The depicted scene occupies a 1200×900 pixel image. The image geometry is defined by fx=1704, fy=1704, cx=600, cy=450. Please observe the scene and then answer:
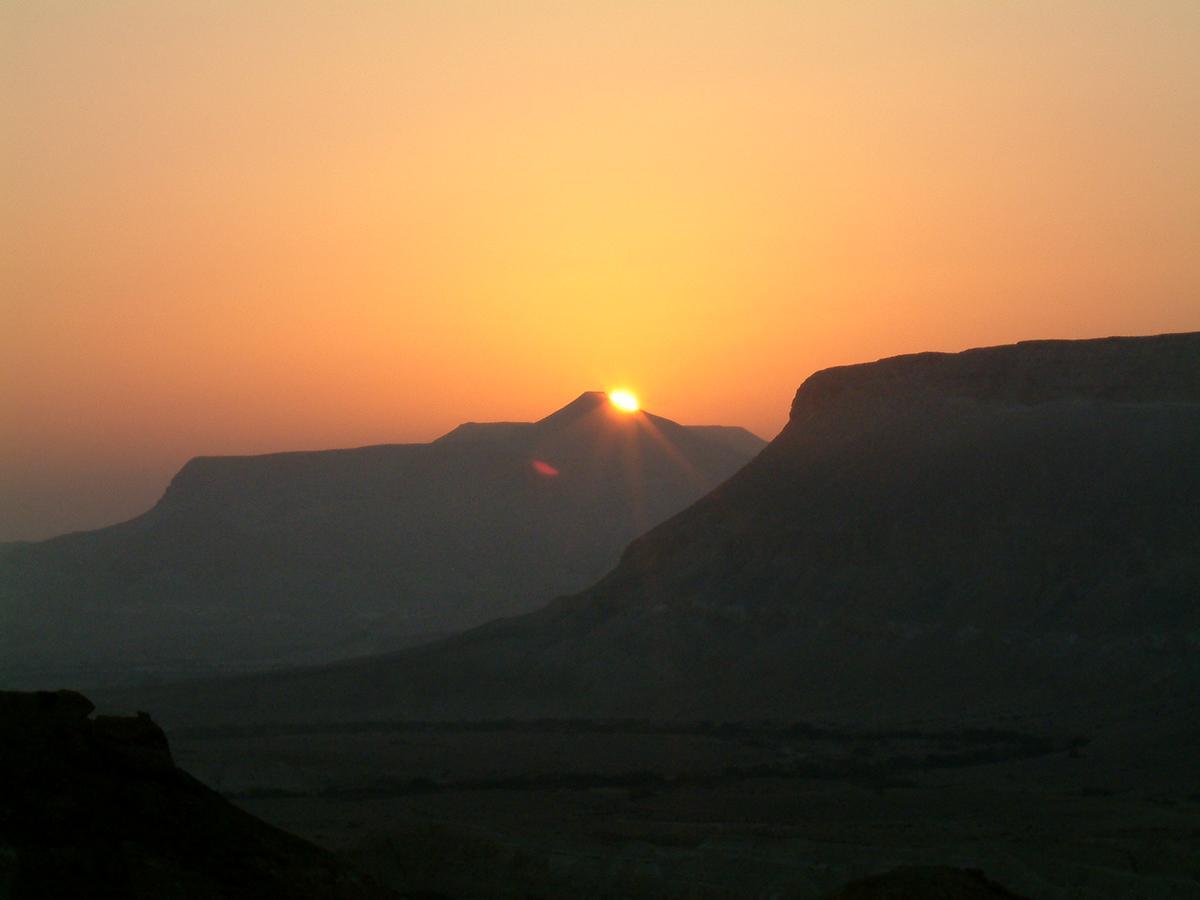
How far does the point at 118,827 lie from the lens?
21047mm

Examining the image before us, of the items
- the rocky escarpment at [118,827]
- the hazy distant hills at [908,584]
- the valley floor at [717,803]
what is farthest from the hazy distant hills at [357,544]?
the rocky escarpment at [118,827]

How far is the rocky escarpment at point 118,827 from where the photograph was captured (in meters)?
19.8

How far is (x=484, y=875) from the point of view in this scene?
3544 cm

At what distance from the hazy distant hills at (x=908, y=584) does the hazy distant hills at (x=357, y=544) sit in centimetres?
4654

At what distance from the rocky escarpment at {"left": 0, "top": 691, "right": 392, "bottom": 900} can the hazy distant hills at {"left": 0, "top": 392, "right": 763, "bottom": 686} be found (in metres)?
107

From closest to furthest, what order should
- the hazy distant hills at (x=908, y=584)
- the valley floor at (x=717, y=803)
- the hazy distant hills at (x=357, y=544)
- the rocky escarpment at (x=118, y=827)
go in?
the rocky escarpment at (x=118, y=827)
the valley floor at (x=717, y=803)
the hazy distant hills at (x=908, y=584)
the hazy distant hills at (x=357, y=544)

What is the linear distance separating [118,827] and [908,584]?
61.4 metres

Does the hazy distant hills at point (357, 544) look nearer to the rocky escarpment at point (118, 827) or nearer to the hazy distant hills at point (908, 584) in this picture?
the hazy distant hills at point (908, 584)

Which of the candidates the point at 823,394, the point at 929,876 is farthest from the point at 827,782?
the point at 823,394

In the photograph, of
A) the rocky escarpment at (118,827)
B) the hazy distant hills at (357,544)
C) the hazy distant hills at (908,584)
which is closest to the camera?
the rocky escarpment at (118,827)

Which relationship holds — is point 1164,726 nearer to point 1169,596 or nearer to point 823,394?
point 1169,596

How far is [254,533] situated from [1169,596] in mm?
109682

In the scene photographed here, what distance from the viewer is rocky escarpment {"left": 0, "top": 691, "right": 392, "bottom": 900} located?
65.0ft

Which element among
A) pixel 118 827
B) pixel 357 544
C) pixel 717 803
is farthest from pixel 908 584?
pixel 357 544
